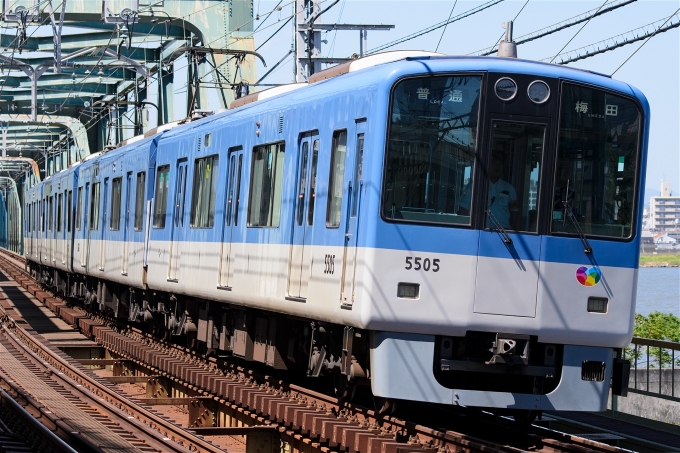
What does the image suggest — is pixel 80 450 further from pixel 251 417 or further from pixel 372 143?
pixel 372 143

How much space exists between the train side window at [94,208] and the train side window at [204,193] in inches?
329

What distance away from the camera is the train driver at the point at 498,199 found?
905 centimetres

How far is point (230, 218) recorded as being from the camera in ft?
42.0

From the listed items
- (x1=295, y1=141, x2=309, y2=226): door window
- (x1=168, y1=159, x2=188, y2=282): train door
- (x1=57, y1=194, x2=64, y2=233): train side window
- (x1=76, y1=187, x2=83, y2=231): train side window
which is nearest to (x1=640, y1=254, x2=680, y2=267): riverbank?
(x1=57, y1=194, x2=64, y2=233): train side window

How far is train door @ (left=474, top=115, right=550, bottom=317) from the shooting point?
900 centimetres

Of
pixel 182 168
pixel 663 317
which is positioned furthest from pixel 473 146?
pixel 663 317

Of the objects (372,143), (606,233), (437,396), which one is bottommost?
(437,396)

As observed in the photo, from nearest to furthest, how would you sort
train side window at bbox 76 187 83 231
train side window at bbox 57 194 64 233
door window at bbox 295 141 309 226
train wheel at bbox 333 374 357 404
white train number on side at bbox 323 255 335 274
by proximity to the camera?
white train number on side at bbox 323 255 335 274, train wheel at bbox 333 374 357 404, door window at bbox 295 141 309 226, train side window at bbox 76 187 83 231, train side window at bbox 57 194 64 233

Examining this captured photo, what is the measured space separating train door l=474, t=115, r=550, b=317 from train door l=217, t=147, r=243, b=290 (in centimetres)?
415

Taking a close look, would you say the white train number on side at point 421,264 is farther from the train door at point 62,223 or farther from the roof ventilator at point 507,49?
the train door at point 62,223

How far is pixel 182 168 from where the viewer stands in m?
15.4

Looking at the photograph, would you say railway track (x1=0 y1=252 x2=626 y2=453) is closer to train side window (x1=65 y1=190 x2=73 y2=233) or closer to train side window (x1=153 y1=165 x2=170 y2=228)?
train side window (x1=153 y1=165 x2=170 y2=228)

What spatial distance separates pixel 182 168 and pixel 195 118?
2126mm

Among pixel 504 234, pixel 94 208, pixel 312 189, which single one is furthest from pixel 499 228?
pixel 94 208
